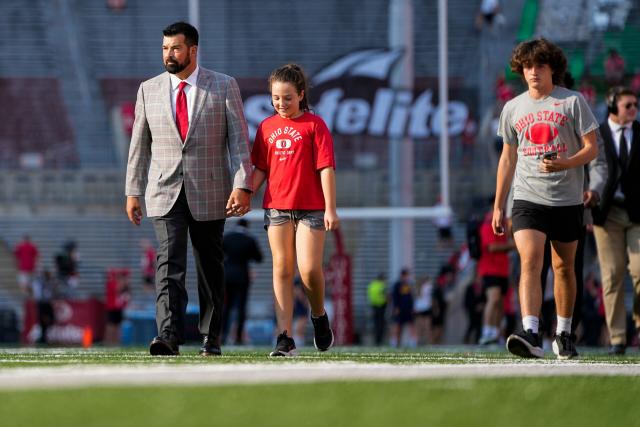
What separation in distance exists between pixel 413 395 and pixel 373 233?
20.9 m

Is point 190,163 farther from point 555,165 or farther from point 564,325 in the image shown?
point 564,325

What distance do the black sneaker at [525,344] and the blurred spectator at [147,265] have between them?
17.9m

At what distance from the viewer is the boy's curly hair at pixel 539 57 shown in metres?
9.34

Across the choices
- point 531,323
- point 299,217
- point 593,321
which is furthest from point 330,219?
point 593,321

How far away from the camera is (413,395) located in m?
5.49

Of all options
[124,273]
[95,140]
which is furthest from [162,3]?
[124,273]

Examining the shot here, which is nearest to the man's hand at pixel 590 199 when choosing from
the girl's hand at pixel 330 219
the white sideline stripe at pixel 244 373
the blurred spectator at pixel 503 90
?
the girl's hand at pixel 330 219

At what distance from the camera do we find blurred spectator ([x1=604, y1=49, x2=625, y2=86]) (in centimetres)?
2591

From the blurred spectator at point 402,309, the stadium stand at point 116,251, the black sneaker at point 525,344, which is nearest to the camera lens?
the black sneaker at point 525,344

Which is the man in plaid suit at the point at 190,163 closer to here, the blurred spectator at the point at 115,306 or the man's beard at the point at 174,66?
the man's beard at the point at 174,66

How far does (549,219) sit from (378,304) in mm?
16840

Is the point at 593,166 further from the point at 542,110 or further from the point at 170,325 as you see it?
the point at 170,325

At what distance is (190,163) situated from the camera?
9.07m

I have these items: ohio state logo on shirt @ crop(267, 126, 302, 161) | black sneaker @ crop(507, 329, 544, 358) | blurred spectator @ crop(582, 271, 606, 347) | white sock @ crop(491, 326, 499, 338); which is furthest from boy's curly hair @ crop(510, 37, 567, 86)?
blurred spectator @ crop(582, 271, 606, 347)
